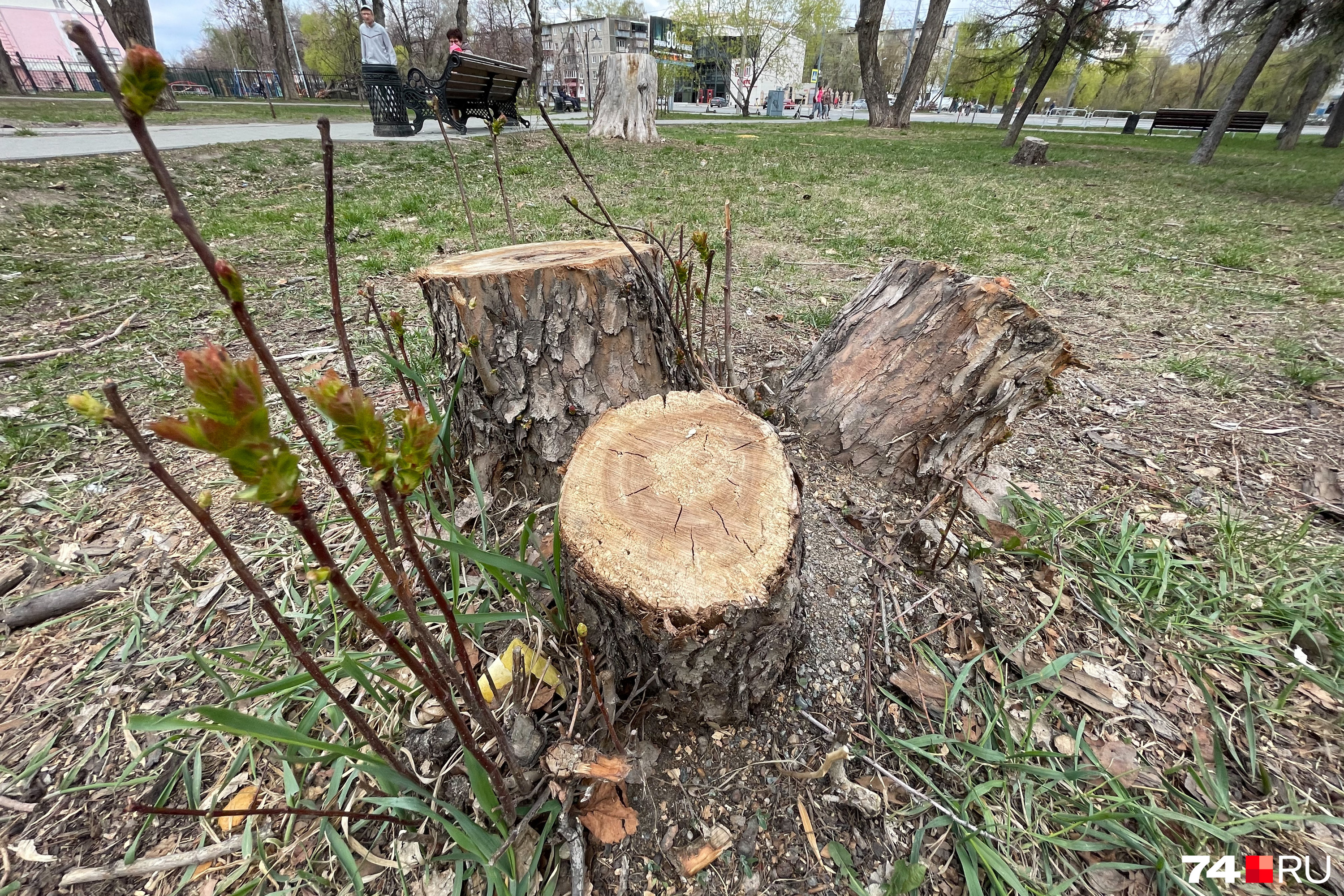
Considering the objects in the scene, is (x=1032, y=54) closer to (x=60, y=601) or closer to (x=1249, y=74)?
(x=1249, y=74)

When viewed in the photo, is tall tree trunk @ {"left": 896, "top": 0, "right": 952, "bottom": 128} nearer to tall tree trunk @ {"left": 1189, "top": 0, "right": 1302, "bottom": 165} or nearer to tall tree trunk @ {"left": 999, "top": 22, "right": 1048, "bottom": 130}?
tall tree trunk @ {"left": 999, "top": 22, "right": 1048, "bottom": 130}

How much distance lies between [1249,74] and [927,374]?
14.6m

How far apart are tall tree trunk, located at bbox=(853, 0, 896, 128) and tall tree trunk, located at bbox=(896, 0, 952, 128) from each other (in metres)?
0.42

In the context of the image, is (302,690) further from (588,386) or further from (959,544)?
(959,544)

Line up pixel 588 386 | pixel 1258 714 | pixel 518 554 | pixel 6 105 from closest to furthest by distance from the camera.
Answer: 1. pixel 1258 714
2. pixel 518 554
3. pixel 588 386
4. pixel 6 105

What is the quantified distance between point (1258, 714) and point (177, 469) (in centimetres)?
376

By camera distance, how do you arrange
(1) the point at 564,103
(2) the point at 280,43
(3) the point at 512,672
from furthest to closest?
(1) the point at 564,103 → (2) the point at 280,43 → (3) the point at 512,672

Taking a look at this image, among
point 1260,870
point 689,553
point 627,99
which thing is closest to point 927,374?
point 689,553

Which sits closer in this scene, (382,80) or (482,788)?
(482,788)

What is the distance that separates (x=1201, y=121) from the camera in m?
20.8

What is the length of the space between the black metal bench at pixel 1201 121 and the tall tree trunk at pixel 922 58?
1056 centimetres

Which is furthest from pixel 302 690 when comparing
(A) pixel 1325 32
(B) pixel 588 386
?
(A) pixel 1325 32

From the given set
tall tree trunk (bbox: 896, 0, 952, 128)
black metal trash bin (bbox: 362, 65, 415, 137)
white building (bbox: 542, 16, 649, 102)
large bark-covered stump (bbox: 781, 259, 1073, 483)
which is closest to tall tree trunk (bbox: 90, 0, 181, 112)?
black metal trash bin (bbox: 362, 65, 415, 137)

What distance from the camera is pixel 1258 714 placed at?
62.9 inches
